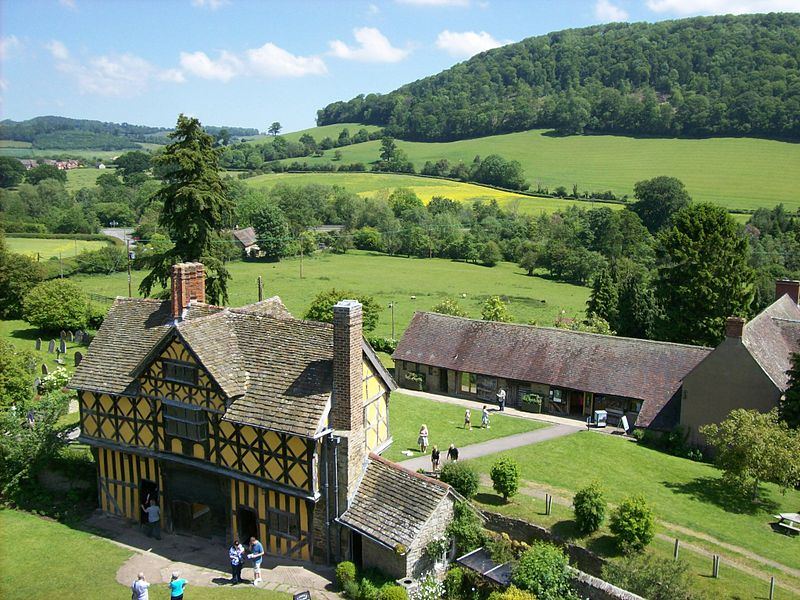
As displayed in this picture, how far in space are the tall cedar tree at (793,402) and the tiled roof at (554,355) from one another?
19.2 feet

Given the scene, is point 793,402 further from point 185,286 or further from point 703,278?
point 185,286

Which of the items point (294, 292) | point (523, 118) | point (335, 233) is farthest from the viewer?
point (523, 118)

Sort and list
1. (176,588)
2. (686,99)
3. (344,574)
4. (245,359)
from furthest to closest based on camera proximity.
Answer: (686,99) < (245,359) < (344,574) < (176,588)

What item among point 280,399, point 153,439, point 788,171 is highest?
point 788,171

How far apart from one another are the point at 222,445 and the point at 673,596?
14086mm

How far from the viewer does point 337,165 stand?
16575cm

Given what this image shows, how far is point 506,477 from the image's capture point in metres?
23.7

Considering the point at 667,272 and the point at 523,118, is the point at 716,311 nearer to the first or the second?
the point at 667,272

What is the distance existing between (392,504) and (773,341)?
82.3 ft

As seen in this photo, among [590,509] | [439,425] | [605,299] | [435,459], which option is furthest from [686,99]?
[590,509]

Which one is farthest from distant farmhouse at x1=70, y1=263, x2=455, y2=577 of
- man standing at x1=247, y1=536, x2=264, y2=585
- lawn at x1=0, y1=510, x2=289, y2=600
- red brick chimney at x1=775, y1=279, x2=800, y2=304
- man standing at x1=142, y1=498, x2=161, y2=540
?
red brick chimney at x1=775, y1=279, x2=800, y2=304

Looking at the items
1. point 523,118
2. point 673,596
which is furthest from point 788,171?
point 673,596

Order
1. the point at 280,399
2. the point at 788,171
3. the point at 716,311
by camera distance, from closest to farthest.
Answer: the point at 280,399, the point at 716,311, the point at 788,171

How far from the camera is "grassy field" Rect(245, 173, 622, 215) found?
11975cm
